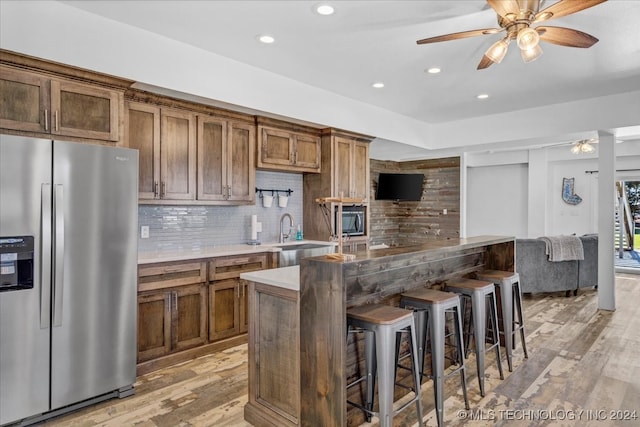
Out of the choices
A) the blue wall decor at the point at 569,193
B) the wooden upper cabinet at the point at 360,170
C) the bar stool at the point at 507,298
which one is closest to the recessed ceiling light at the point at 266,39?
the wooden upper cabinet at the point at 360,170

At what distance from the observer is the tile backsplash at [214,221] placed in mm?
3857

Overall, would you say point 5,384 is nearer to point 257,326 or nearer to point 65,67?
point 257,326

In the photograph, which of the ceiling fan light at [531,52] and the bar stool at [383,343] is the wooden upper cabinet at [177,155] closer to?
the bar stool at [383,343]

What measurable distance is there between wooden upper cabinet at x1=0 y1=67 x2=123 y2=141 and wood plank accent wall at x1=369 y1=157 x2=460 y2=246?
5.54m

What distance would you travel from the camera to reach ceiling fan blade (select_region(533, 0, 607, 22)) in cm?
216

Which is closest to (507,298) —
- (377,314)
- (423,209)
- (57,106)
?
(377,314)

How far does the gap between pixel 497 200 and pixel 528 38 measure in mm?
7051

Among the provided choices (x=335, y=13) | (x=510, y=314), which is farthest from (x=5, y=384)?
(x=510, y=314)

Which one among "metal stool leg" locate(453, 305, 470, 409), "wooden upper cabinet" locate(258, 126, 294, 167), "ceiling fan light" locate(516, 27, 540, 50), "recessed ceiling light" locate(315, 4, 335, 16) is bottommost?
"metal stool leg" locate(453, 305, 470, 409)

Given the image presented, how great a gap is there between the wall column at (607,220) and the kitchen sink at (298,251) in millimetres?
3659

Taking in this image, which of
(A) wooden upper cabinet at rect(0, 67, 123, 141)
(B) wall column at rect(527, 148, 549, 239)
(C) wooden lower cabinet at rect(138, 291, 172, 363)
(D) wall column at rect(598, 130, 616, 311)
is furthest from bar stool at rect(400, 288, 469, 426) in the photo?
(B) wall column at rect(527, 148, 549, 239)

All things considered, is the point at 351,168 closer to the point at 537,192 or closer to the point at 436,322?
the point at 436,322

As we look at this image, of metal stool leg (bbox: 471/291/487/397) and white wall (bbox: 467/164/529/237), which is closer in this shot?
metal stool leg (bbox: 471/291/487/397)

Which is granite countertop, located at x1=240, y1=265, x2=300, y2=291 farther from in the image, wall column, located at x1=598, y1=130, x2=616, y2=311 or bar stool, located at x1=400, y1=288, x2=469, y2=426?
wall column, located at x1=598, y1=130, x2=616, y2=311
